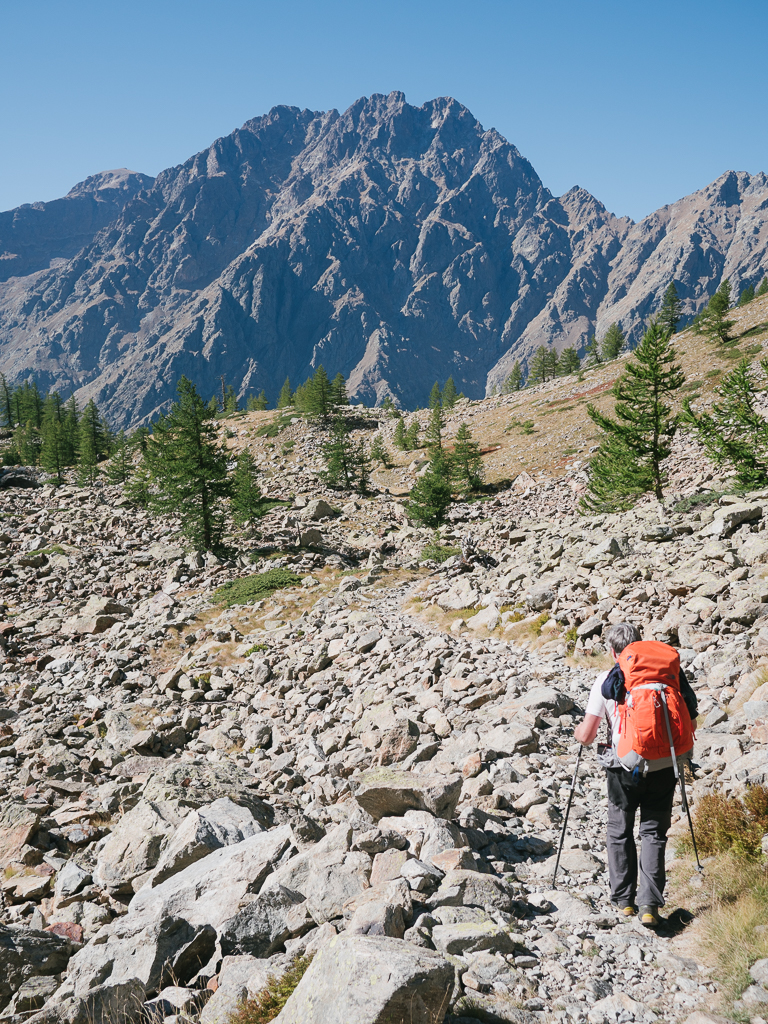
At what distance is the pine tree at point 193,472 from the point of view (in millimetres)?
28375

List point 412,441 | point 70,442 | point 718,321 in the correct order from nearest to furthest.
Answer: point 412,441 < point 718,321 < point 70,442

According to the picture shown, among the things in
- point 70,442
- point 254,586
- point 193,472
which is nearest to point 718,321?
point 193,472

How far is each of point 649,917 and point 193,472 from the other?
Answer: 27.0 m

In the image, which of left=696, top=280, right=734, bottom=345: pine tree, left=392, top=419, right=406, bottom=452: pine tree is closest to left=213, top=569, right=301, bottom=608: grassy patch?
left=392, top=419, right=406, bottom=452: pine tree

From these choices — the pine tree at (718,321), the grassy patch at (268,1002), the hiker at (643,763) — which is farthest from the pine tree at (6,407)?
the hiker at (643,763)

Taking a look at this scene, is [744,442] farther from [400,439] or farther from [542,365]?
[542,365]

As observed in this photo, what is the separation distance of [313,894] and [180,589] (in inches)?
890

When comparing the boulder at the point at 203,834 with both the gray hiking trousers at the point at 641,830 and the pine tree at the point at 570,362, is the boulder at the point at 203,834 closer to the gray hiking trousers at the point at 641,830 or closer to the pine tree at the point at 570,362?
the gray hiking trousers at the point at 641,830

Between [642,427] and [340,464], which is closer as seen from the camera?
[642,427]

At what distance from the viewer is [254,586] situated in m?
24.8

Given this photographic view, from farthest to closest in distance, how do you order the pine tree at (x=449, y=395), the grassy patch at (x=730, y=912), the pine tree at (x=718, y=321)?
the pine tree at (x=449, y=395)
the pine tree at (x=718, y=321)
the grassy patch at (x=730, y=912)

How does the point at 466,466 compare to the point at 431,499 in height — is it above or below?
above

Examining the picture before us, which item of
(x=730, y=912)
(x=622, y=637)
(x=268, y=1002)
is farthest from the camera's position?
(x=622, y=637)

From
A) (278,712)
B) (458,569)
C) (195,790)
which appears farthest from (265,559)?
(195,790)
